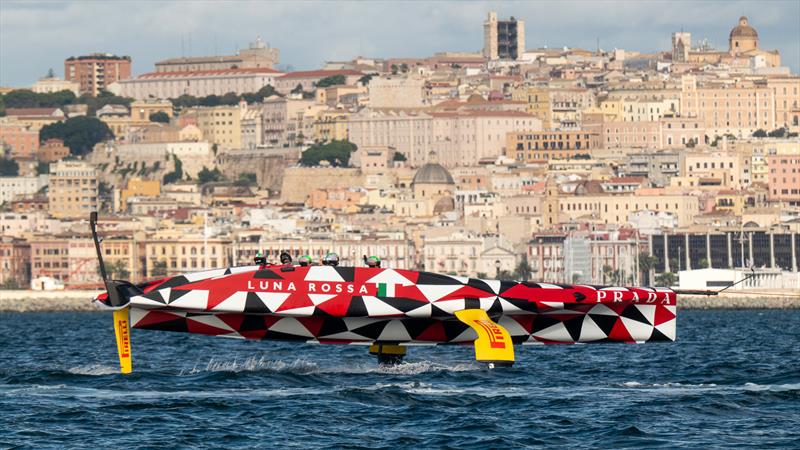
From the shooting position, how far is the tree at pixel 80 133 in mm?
194000

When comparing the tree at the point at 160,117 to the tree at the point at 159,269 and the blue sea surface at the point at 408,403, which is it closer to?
the tree at the point at 159,269

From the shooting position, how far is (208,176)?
599 ft

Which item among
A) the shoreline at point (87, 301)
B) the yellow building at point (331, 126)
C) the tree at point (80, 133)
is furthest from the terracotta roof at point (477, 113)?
the shoreline at point (87, 301)

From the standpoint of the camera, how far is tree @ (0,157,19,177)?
625 feet

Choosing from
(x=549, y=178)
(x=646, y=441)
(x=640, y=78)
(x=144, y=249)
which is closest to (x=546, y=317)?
(x=646, y=441)

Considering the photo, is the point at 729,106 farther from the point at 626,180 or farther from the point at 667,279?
the point at 667,279

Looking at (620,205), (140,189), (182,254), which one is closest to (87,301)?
(182,254)

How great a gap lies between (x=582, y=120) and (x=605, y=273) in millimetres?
56668

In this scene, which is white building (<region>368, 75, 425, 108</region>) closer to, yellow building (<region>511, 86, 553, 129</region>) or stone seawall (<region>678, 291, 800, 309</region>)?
yellow building (<region>511, 86, 553, 129</region>)

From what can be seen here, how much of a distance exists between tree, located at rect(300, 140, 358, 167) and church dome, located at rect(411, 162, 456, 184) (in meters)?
15.5

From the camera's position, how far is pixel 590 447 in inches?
1059

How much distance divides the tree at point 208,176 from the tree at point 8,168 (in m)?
17.3

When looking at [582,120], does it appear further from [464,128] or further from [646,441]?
[646,441]

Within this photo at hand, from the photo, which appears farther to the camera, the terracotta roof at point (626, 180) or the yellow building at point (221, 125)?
the yellow building at point (221, 125)
